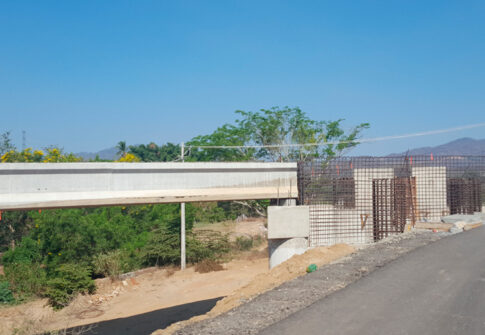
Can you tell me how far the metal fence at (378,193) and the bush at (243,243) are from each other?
41.3ft

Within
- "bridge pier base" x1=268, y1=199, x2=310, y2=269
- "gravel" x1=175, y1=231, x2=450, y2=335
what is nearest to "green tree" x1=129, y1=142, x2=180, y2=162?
"bridge pier base" x1=268, y1=199, x2=310, y2=269

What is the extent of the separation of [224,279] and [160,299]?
3.68m

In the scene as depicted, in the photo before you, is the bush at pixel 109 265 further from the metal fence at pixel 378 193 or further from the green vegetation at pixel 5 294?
the metal fence at pixel 378 193

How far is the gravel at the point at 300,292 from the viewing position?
720 cm

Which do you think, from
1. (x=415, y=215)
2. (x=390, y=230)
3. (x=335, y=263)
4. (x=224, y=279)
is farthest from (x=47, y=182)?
(x=415, y=215)

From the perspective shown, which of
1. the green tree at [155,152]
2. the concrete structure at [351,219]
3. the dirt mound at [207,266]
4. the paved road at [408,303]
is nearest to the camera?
the paved road at [408,303]

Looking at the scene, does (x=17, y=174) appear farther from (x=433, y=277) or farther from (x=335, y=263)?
(x=433, y=277)

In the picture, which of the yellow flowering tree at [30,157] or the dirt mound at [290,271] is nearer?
the dirt mound at [290,271]

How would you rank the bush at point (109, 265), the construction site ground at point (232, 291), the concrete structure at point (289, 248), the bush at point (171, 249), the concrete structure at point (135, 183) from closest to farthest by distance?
the construction site ground at point (232, 291) < the concrete structure at point (135, 183) < the concrete structure at point (289, 248) < the bush at point (109, 265) < the bush at point (171, 249)

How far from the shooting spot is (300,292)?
28.8 feet

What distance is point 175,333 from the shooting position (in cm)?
732

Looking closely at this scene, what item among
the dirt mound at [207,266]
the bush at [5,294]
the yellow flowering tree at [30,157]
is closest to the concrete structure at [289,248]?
the dirt mound at [207,266]

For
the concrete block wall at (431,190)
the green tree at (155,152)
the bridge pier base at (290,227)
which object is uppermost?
the green tree at (155,152)

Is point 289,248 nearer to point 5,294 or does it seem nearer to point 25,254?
point 5,294
